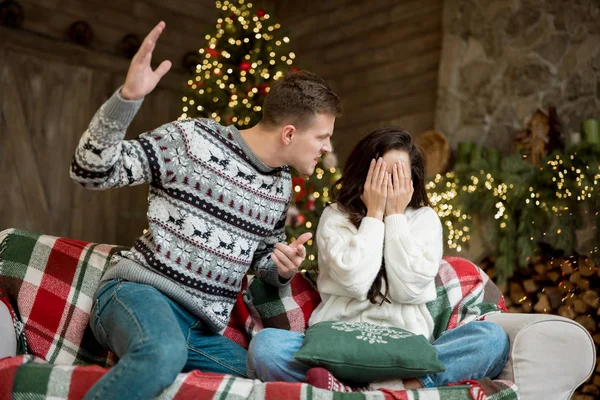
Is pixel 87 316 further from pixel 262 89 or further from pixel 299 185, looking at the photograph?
pixel 262 89

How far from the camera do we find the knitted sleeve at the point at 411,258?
6.12 ft

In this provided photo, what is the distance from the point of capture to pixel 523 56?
395cm

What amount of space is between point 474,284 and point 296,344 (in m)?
0.66

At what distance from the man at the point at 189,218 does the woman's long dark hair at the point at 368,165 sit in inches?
9.0

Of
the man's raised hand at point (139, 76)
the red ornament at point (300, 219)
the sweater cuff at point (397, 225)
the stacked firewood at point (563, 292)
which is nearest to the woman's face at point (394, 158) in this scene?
Result: the sweater cuff at point (397, 225)

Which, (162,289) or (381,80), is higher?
(381,80)

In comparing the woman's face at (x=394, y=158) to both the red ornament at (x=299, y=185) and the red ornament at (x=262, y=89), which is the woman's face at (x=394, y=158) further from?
the red ornament at (x=262, y=89)

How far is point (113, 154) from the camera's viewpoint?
4.95 feet

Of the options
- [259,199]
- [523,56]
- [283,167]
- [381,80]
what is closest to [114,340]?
[259,199]

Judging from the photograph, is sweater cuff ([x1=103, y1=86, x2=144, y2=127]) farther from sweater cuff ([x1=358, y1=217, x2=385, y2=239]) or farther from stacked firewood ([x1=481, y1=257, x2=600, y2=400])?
stacked firewood ([x1=481, y1=257, x2=600, y2=400])

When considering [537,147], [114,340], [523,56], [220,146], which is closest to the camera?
[114,340]

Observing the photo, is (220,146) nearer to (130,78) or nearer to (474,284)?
(130,78)

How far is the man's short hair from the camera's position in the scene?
1868 millimetres

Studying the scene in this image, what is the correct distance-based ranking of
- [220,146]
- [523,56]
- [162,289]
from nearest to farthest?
[162,289] → [220,146] → [523,56]
